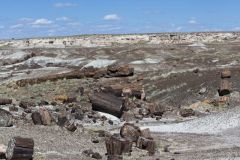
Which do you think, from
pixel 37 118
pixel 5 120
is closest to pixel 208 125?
pixel 37 118

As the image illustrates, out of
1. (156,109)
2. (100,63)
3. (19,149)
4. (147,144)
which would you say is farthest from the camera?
(100,63)

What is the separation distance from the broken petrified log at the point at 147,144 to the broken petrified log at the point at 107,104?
1326 centimetres

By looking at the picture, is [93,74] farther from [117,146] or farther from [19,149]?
[19,149]

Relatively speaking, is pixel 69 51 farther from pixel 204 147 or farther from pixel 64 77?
pixel 204 147

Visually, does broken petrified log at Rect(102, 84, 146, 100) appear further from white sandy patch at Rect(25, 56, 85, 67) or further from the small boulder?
white sandy patch at Rect(25, 56, 85, 67)

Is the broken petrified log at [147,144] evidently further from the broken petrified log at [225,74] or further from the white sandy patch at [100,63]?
the white sandy patch at [100,63]

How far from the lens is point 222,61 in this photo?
60.4m

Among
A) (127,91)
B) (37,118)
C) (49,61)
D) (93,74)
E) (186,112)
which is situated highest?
(37,118)

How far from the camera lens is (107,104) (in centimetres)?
3831

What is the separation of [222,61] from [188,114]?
23.4 metres

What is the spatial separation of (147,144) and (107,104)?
48.9ft

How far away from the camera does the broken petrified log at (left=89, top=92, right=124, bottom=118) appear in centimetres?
3752

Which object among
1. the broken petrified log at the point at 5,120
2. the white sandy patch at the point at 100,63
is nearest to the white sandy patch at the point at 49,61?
the white sandy patch at the point at 100,63

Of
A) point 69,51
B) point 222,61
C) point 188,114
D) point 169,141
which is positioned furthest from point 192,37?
point 169,141
